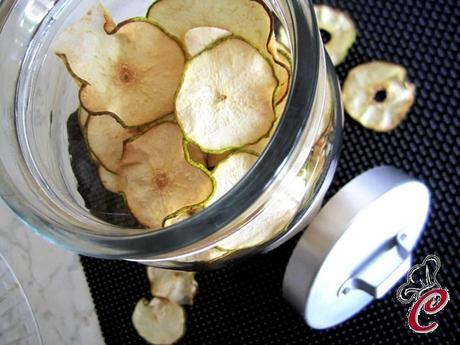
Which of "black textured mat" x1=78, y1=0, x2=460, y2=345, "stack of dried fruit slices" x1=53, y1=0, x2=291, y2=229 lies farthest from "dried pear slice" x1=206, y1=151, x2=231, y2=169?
"black textured mat" x1=78, y1=0, x2=460, y2=345

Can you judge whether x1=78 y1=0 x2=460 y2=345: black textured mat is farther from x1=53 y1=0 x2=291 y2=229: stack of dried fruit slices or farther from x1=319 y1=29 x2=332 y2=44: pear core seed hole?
x1=53 y1=0 x2=291 y2=229: stack of dried fruit slices

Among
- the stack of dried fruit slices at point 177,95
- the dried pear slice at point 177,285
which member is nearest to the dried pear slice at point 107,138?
the stack of dried fruit slices at point 177,95

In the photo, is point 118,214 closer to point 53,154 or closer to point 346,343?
point 53,154

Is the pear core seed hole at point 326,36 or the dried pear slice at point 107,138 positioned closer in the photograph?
the dried pear slice at point 107,138

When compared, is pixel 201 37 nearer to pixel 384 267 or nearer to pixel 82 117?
pixel 82 117

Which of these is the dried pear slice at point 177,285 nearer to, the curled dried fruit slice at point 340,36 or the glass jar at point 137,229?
the glass jar at point 137,229

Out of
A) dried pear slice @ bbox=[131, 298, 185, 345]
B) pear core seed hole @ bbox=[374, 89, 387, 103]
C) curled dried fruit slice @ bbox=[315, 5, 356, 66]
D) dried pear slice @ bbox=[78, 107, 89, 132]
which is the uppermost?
dried pear slice @ bbox=[78, 107, 89, 132]

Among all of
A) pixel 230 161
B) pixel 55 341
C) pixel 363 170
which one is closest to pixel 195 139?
pixel 230 161

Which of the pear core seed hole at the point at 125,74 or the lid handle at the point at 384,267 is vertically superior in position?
the pear core seed hole at the point at 125,74

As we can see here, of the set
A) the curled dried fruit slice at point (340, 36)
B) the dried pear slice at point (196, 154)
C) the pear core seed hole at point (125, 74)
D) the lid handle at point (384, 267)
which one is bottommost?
the lid handle at point (384, 267)
